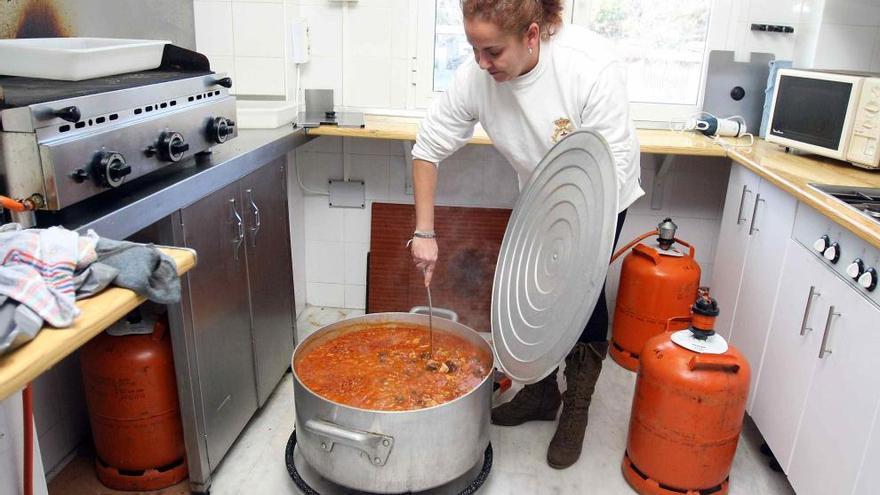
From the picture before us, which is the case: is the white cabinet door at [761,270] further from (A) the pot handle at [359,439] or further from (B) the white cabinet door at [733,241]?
(A) the pot handle at [359,439]

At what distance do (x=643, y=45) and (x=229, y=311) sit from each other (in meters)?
2.24

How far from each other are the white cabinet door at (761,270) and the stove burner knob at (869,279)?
1.74 ft

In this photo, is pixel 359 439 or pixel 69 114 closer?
pixel 69 114

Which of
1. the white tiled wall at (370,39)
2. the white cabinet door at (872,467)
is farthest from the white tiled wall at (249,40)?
the white cabinet door at (872,467)

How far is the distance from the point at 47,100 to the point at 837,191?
2.16m

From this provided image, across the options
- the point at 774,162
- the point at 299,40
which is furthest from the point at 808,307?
the point at 299,40

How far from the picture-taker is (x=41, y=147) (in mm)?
1246

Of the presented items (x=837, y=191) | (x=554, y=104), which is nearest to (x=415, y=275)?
(x=554, y=104)

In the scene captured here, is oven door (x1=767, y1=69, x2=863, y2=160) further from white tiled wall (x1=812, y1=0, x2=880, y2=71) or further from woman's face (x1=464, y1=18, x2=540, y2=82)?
woman's face (x1=464, y1=18, x2=540, y2=82)

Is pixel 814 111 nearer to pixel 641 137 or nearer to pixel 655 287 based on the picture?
pixel 641 137

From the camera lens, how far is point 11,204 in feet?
3.83

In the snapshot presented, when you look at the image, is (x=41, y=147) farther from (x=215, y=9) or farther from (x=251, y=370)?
(x=215, y=9)

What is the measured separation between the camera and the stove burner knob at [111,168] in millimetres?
1391

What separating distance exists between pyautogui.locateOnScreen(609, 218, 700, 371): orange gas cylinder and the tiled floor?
1.22ft
